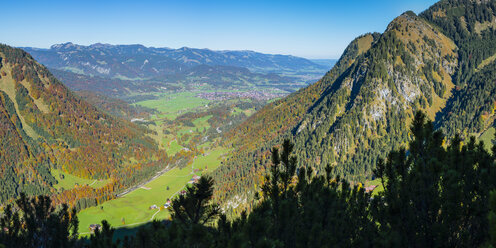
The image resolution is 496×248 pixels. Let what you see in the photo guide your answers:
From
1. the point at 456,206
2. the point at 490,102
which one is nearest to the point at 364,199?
the point at 456,206

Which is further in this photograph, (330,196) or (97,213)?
(97,213)

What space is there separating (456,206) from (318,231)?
25.1ft

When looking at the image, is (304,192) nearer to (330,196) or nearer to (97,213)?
(330,196)

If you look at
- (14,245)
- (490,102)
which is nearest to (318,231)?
(14,245)

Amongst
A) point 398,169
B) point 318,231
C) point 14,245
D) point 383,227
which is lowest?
point 14,245

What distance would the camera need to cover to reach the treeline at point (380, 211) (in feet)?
51.0

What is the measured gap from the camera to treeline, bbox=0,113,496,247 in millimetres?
15531

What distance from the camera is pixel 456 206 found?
15.0m

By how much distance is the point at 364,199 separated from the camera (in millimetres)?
32688

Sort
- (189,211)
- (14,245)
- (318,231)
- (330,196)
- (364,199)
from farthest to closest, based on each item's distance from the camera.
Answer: (14,245), (364,199), (330,196), (189,211), (318,231)

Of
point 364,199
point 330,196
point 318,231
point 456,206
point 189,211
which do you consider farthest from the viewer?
point 364,199

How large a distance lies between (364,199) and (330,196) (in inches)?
408

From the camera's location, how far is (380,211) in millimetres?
22281

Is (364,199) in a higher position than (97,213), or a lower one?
higher
